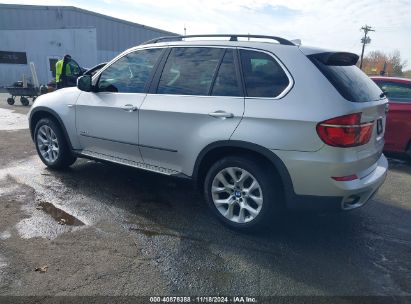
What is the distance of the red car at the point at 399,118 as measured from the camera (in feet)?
19.8

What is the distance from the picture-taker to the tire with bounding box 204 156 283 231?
3211mm

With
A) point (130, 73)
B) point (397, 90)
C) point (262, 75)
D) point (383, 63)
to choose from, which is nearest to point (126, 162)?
point (130, 73)

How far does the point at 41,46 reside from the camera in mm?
24031

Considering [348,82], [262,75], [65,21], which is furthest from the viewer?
[65,21]

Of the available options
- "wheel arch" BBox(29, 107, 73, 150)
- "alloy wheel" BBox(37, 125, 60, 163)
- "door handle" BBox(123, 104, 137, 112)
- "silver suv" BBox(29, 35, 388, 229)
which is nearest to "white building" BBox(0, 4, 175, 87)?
"wheel arch" BBox(29, 107, 73, 150)

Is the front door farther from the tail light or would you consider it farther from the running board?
the tail light

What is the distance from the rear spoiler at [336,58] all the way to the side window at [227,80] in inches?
29.4

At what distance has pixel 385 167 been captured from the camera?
3.55m

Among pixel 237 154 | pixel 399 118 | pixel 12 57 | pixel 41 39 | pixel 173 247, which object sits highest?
pixel 41 39

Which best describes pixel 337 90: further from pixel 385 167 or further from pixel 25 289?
pixel 25 289

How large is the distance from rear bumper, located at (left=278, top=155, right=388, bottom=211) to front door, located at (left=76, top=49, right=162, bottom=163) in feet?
6.52

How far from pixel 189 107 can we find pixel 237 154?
71cm

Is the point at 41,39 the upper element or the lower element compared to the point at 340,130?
upper

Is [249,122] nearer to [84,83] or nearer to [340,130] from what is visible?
[340,130]
